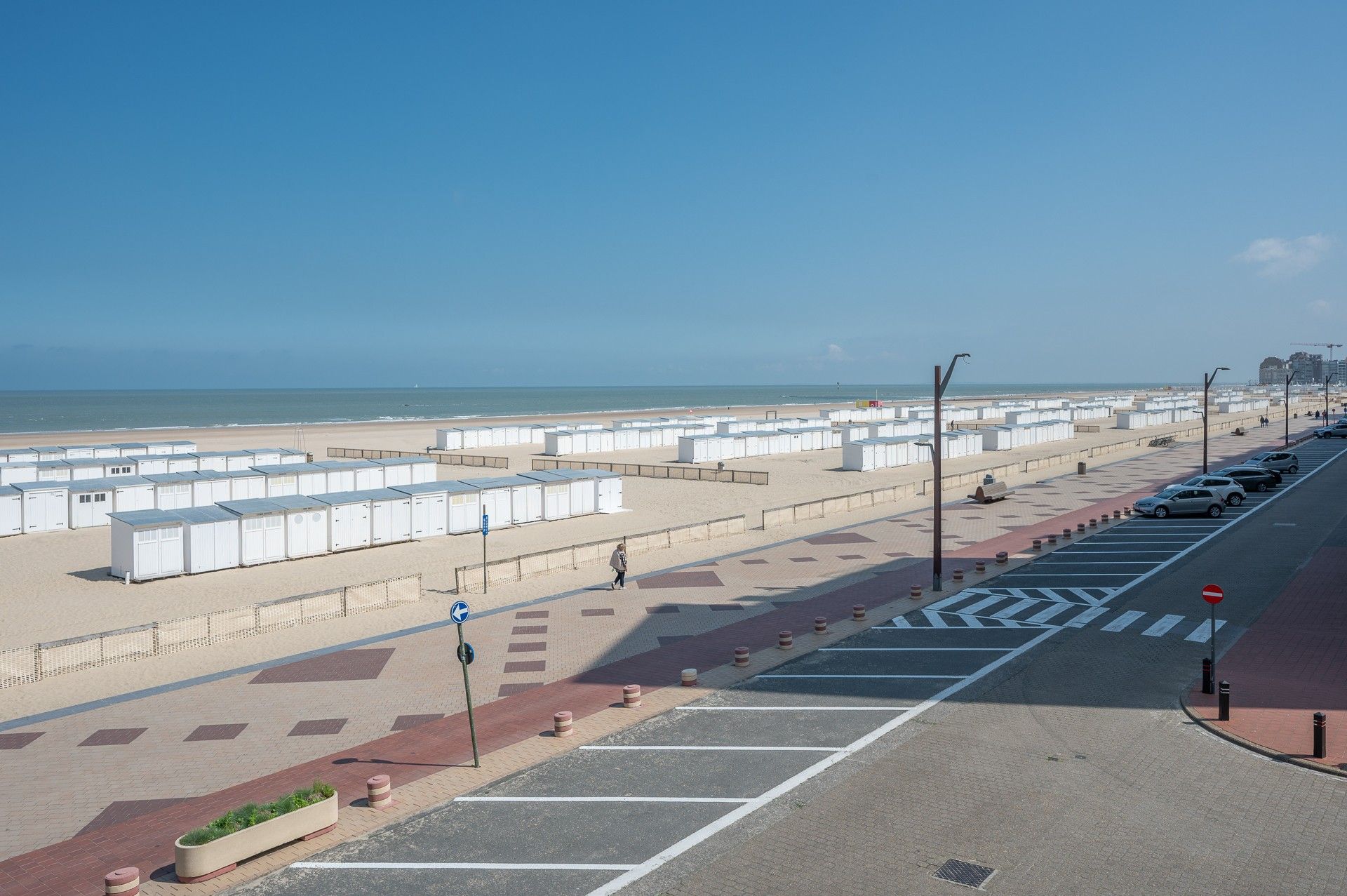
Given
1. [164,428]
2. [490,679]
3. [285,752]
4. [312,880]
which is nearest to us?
[312,880]

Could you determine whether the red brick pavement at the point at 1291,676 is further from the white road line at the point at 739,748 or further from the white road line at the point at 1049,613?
the white road line at the point at 739,748

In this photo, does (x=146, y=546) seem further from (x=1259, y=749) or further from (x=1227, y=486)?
(x=1227, y=486)

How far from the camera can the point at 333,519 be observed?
113 ft

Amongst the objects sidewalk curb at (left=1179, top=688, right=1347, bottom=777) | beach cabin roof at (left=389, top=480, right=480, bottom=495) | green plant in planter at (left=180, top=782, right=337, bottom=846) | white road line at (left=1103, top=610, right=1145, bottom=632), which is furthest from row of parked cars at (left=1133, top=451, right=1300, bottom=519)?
green plant in planter at (left=180, top=782, right=337, bottom=846)

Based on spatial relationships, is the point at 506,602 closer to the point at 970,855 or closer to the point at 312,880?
the point at 312,880

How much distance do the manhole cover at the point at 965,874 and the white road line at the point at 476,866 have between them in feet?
11.8

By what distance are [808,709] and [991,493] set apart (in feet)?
107

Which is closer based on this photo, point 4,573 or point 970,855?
point 970,855

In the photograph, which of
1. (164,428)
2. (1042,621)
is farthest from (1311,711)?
(164,428)

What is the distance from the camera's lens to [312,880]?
10.7m

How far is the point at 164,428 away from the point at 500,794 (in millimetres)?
127024

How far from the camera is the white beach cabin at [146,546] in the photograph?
29.9m

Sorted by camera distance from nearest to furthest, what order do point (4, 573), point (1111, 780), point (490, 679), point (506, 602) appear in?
1. point (1111, 780)
2. point (490, 679)
3. point (506, 602)
4. point (4, 573)

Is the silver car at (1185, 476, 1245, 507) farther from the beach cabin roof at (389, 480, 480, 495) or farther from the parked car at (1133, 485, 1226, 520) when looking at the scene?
the beach cabin roof at (389, 480, 480, 495)
